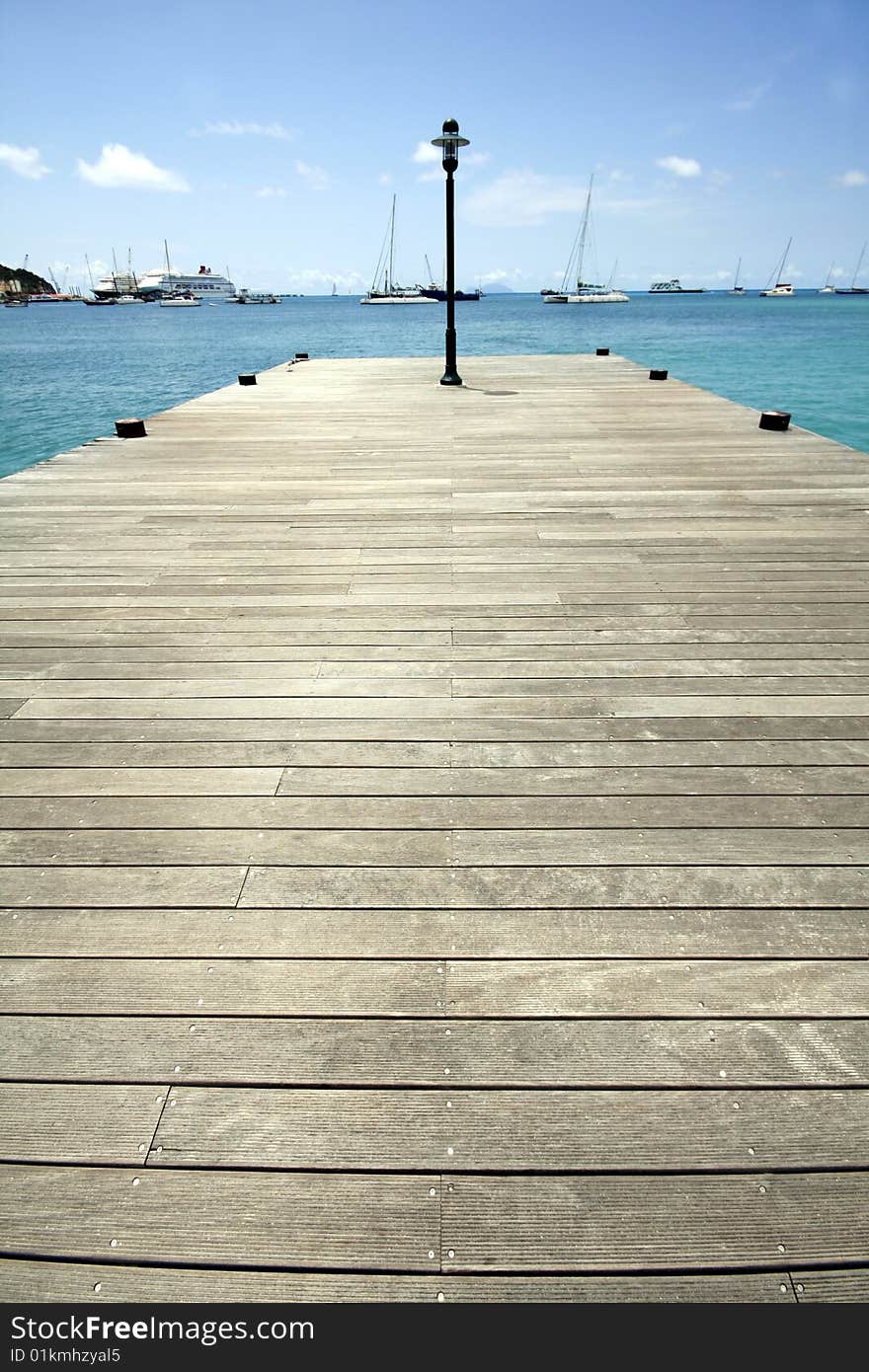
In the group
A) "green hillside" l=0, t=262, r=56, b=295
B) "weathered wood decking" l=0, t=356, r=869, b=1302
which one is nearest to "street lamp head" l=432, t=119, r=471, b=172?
"weathered wood decking" l=0, t=356, r=869, b=1302

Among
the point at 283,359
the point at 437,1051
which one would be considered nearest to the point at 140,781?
the point at 437,1051

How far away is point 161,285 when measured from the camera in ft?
494

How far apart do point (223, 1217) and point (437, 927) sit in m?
0.77

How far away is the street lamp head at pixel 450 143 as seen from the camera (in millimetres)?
8898

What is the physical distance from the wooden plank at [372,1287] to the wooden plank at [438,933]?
0.67 m

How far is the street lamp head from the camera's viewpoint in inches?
350

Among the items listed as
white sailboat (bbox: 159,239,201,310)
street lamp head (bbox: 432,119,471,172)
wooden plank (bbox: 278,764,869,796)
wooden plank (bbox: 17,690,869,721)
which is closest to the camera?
wooden plank (bbox: 278,764,869,796)

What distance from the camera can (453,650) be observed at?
3.32m

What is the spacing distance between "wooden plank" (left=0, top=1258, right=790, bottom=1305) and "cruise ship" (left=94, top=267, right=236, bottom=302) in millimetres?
170430

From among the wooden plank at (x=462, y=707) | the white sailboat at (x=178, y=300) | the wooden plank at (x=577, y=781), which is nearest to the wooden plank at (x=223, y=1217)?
the wooden plank at (x=577, y=781)

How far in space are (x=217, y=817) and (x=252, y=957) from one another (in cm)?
61

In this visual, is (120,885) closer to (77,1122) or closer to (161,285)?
(77,1122)

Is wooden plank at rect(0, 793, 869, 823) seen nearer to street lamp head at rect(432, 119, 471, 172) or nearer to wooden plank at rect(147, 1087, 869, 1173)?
wooden plank at rect(147, 1087, 869, 1173)
